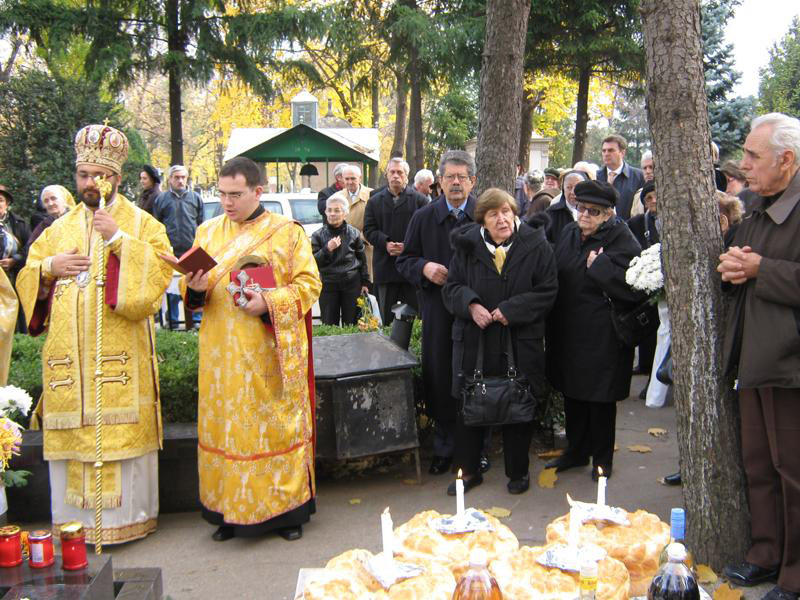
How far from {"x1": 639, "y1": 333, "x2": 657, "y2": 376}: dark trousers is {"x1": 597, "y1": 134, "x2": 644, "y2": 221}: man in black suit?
1342mm

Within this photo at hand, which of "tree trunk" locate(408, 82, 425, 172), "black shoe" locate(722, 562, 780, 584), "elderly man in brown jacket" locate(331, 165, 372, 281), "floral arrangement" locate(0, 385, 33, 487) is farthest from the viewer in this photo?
"tree trunk" locate(408, 82, 425, 172)

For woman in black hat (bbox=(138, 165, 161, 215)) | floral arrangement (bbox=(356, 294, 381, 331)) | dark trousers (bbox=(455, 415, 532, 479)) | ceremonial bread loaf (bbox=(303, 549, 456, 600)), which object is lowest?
dark trousers (bbox=(455, 415, 532, 479))

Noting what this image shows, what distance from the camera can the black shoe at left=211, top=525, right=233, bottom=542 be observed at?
490cm

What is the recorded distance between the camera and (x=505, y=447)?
5.53 meters

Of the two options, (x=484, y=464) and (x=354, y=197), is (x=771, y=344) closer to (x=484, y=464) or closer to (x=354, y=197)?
(x=484, y=464)

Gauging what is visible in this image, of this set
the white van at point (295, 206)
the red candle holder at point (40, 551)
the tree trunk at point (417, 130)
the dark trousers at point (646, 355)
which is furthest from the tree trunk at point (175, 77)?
the red candle holder at point (40, 551)

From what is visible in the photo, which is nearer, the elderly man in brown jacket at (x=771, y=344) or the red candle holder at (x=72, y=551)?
the red candle holder at (x=72, y=551)

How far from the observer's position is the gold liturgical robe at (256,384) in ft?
15.4

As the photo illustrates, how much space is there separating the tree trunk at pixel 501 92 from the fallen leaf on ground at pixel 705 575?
385 centimetres

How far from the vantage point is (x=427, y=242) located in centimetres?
605

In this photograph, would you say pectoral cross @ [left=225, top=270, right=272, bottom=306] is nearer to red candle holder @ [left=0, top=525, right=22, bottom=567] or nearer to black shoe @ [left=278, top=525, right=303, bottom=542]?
black shoe @ [left=278, top=525, right=303, bottom=542]

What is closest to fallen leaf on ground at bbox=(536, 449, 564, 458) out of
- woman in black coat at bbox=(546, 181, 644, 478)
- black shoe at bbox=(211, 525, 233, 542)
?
woman in black coat at bbox=(546, 181, 644, 478)

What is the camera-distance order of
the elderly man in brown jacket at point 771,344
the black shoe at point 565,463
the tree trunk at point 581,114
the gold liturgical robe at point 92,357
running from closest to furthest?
the elderly man in brown jacket at point 771,344, the gold liturgical robe at point 92,357, the black shoe at point 565,463, the tree trunk at point 581,114

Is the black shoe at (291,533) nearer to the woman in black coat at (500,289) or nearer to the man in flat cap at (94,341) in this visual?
the man in flat cap at (94,341)
